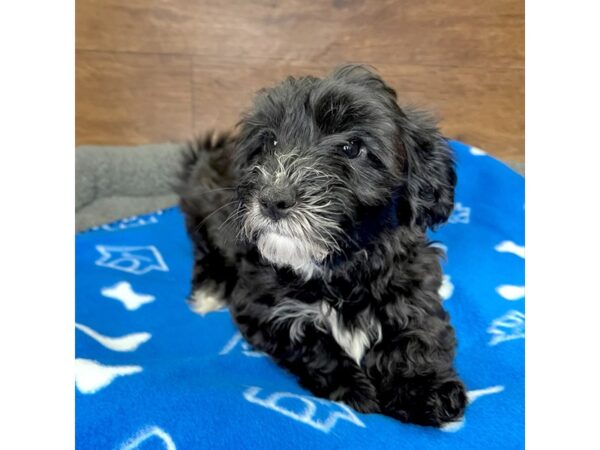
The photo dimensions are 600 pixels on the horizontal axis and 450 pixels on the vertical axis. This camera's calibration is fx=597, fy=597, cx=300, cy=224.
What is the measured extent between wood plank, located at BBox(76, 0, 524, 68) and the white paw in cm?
126

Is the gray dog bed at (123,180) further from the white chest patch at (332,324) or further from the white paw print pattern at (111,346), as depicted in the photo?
the white chest patch at (332,324)

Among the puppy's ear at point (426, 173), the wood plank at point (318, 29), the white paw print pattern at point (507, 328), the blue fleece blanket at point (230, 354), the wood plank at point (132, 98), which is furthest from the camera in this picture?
the wood plank at point (132, 98)

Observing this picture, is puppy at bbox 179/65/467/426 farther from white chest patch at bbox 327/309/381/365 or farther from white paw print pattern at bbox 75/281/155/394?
white paw print pattern at bbox 75/281/155/394

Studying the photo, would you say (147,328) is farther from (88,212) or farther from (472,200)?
(472,200)

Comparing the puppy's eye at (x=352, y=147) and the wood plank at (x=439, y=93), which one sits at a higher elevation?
the puppy's eye at (x=352, y=147)

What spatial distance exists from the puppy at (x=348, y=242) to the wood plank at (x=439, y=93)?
85cm

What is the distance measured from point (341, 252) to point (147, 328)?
3.15 feet

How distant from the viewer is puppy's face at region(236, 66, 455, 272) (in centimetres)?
153

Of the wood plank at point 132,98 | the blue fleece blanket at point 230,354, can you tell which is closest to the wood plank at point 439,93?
the wood plank at point 132,98

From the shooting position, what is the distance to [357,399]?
1754mm

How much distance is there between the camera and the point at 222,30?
319 centimetres

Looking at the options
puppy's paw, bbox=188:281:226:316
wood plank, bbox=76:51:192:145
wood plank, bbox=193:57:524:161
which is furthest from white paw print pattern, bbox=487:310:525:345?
wood plank, bbox=76:51:192:145

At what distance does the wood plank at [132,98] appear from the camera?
346 centimetres
